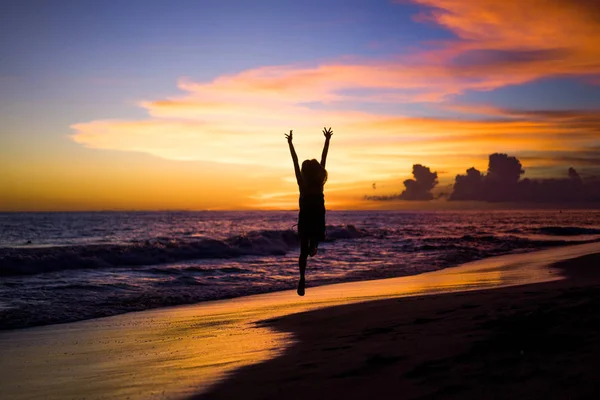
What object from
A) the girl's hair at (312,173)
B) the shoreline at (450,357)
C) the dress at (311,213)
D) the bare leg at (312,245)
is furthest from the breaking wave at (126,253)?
the shoreline at (450,357)

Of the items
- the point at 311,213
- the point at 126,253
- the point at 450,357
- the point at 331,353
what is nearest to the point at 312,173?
the point at 311,213

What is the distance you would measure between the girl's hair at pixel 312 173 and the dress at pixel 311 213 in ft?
0.72

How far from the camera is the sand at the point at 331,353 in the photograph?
507 cm

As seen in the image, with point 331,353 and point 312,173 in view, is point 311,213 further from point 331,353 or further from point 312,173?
point 331,353

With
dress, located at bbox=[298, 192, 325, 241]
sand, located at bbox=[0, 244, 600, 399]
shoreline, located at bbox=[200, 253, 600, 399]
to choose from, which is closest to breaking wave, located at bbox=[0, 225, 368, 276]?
sand, located at bbox=[0, 244, 600, 399]

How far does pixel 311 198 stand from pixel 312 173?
0.44m

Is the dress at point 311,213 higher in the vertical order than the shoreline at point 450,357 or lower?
higher

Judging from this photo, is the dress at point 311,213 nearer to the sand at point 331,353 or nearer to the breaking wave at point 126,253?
the sand at point 331,353

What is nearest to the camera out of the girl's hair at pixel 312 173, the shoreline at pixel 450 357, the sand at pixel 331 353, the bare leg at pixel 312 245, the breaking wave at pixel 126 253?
the shoreline at pixel 450 357

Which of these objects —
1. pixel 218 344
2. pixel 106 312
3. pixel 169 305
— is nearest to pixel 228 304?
pixel 169 305

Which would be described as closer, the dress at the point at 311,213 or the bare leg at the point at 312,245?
the dress at the point at 311,213

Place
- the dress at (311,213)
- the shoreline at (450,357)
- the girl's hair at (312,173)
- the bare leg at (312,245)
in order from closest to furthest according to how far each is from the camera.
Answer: the shoreline at (450,357)
the girl's hair at (312,173)
the dress at (311,213)
the bare leg at (312,245)

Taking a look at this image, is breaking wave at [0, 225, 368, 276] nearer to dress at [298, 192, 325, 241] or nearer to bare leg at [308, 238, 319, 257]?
bare leg at [308, 238, 319, 257]

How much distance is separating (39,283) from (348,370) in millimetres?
14848
